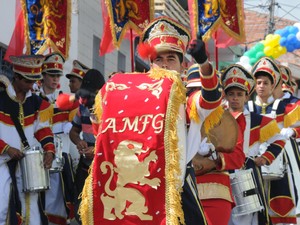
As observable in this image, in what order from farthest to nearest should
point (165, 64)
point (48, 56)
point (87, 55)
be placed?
point (87, 55) → point (48, 56) → point (165, 64)

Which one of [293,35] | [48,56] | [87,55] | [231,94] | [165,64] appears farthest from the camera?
[87,55]

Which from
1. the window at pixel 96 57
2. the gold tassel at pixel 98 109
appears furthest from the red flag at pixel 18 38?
the window at pixel 96 57

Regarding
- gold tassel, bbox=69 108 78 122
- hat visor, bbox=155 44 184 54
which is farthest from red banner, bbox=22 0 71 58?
hat visor, bbox=155 44 184 54

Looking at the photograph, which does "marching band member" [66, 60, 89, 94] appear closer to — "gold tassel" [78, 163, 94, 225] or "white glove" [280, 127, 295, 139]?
"white glove" [280, 127, 295, 139]

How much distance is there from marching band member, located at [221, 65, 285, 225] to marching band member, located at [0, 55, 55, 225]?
1.93 m

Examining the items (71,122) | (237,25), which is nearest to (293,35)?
(237,25)

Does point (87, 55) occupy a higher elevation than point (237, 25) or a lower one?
higher

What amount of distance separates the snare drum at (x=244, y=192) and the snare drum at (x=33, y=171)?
1909 mm

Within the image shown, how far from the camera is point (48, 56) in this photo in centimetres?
1120

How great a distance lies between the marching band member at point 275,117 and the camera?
37.8 ft

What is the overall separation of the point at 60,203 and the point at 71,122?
0.94 m

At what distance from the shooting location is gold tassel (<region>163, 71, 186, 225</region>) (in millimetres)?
6410

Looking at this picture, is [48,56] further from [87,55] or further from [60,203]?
[87,55]

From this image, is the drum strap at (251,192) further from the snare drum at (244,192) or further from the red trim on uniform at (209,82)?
the red trim on uniform at (209,82)
